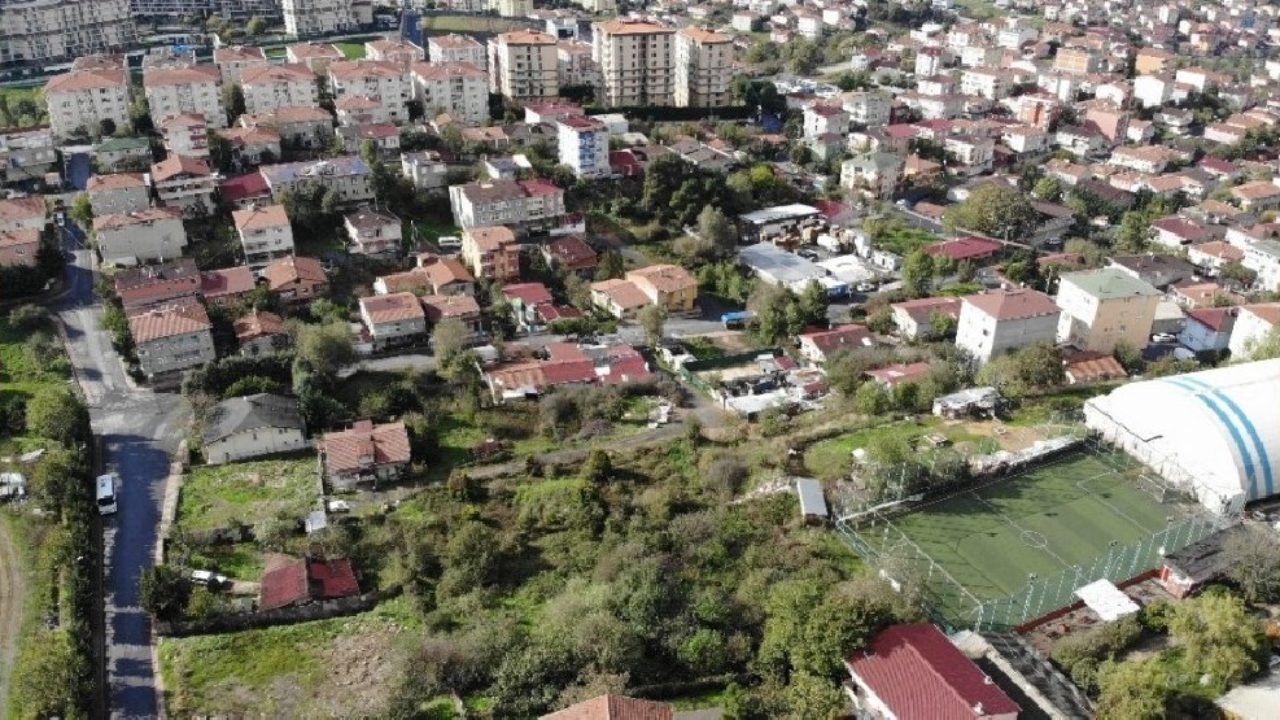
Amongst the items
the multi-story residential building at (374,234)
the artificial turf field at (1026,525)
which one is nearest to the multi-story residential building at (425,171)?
the multi-story residential building at (374,234)

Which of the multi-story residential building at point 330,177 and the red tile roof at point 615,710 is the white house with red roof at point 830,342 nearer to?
the red tile roof at point 615,710

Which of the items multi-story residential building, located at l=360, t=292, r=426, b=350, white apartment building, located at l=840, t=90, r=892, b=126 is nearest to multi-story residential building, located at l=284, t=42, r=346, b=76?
multi-story residential building, located at l=360, t=292, r=426, b=350

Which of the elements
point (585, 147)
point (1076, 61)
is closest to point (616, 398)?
point (585, 147)

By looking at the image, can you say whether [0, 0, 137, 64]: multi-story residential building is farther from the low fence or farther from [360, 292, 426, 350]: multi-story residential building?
the low fence

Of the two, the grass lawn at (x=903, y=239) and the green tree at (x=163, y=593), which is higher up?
the green tree at (x=163, y=593)

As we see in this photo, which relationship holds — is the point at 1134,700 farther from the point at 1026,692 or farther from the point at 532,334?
the point at 532,334

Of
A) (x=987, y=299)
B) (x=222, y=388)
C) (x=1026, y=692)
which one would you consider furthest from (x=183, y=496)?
(x=987, y=299)
